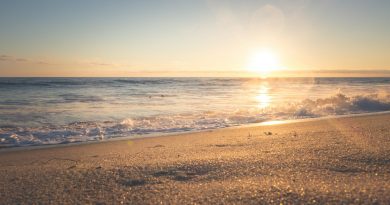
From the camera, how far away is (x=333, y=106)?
1408cm

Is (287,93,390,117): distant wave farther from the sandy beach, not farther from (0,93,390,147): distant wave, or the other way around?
the sandy beach

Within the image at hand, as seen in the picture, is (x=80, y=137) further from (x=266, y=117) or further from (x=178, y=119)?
(x=266, y=117)

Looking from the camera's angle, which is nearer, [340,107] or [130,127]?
[130,127]

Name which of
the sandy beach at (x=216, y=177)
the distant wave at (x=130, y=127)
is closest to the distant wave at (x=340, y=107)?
the distant wave at (x=130, y=127)

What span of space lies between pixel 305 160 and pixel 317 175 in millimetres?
666

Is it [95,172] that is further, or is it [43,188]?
[95,172]

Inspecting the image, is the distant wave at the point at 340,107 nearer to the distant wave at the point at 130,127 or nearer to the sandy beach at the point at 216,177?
the distant wave at the point at 130,127

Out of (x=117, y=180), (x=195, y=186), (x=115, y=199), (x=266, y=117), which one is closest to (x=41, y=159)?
(x=117, y=180)

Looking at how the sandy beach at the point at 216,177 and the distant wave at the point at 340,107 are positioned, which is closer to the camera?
the sandy beach at the point at 216,177


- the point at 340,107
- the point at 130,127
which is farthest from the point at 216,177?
the point at 340,107

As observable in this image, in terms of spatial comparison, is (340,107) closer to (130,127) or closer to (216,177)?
(130,127)

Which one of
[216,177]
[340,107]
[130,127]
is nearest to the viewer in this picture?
[216,177]

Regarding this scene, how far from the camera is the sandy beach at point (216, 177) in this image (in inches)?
104

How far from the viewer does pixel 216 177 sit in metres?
3.30
